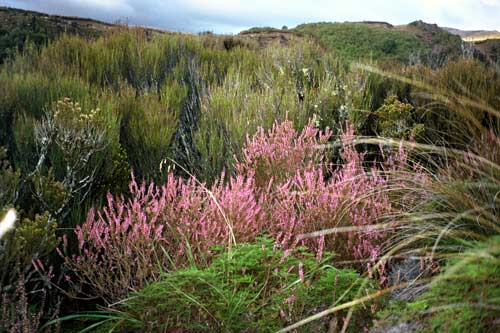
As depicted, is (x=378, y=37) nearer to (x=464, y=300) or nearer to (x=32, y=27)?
(x=32, y=27)

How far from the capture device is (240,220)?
3475mm

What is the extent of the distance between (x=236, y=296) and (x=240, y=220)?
30.0 inches

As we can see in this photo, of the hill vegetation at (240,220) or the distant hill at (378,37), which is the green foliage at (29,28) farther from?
the distant hill at (378,37)

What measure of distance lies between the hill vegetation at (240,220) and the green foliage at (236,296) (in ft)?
0.04

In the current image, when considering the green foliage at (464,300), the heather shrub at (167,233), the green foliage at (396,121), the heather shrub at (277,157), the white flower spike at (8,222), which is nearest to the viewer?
the green foliage at (464,300)

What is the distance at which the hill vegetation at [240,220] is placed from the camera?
2.74 m

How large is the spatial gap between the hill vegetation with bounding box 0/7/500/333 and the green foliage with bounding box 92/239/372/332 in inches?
0.5

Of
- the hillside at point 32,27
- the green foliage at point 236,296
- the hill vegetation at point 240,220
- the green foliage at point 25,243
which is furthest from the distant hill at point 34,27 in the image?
the green foliage at point 236,296

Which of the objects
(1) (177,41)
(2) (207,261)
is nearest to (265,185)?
(2) (207,261)

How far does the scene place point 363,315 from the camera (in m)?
2.94

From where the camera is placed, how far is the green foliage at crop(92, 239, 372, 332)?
106 inches

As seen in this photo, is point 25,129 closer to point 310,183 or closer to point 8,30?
point 310,183

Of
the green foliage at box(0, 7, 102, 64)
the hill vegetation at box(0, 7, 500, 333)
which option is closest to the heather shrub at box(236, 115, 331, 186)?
the hill vegetation at box(0, 7, 500, 333)

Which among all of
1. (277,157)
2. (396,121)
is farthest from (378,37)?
(277,157)
